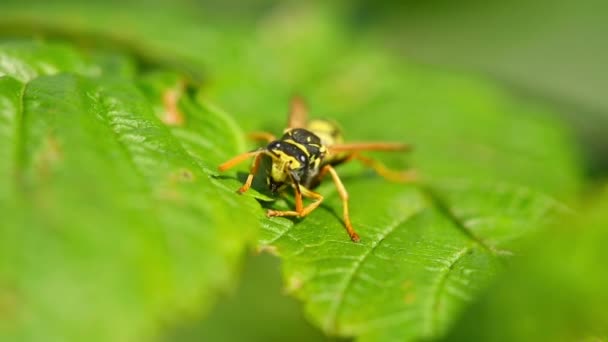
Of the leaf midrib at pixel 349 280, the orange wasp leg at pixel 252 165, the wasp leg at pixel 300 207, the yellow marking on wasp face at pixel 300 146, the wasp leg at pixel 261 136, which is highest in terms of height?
the yellow marking on wasp face at pixel 300 146

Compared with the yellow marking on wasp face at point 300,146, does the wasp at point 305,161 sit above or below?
below

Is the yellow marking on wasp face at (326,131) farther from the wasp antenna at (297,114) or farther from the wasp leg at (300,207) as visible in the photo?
the wasp leg at (300,207)

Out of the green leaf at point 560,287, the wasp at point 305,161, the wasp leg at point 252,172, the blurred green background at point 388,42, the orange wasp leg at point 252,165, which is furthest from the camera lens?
the blurred green background at point 388,42

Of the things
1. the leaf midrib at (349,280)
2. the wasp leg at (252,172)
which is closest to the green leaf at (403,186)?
the leaf midrib at (349,280)

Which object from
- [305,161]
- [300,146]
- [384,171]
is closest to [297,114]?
[384,171]

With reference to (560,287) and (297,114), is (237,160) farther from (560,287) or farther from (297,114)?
(560,287)

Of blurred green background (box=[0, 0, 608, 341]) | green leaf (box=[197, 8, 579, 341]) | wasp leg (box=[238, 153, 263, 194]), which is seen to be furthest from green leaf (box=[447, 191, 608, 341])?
wasp leg (box=[238, 153, 263, 194])
